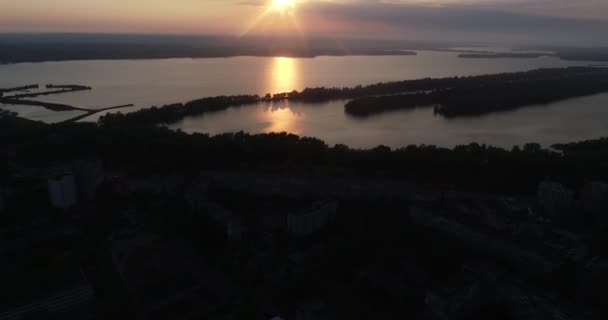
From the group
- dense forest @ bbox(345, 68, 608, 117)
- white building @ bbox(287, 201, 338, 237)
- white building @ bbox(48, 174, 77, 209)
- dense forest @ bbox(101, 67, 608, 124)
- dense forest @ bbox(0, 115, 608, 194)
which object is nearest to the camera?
white building @ bbox(287, 201, 338, 237)

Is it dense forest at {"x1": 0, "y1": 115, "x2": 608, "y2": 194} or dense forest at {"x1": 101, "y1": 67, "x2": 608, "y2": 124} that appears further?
dense forest at {"x1": 101, "y1": 67, "x2": 608, "y2": 124}

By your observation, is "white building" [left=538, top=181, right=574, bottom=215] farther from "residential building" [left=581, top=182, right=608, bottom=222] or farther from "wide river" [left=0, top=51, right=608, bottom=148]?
"wide river" [left=0, top=51, right=608, bottom=148]

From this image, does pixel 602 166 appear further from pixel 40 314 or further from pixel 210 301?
pixel 40 314

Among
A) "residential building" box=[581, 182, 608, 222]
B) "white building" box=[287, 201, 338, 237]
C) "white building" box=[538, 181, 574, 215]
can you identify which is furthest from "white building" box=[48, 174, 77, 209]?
"residential building" box=[581, 182, 608, 222]

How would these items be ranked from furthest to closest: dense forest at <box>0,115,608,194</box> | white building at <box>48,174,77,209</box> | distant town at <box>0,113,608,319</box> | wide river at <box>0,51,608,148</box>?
wide river at <box>0,51,608,148</box> → dense forest at <box>0,115,608,194</box> → white building at <box>48,174,77,209</box> → distant town at <box>0,113,608,319</box>

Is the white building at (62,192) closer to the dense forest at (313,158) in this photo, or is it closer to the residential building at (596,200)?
the dense forest at (313,158)

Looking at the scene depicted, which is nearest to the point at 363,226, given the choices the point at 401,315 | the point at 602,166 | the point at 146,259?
the point at 401,315
